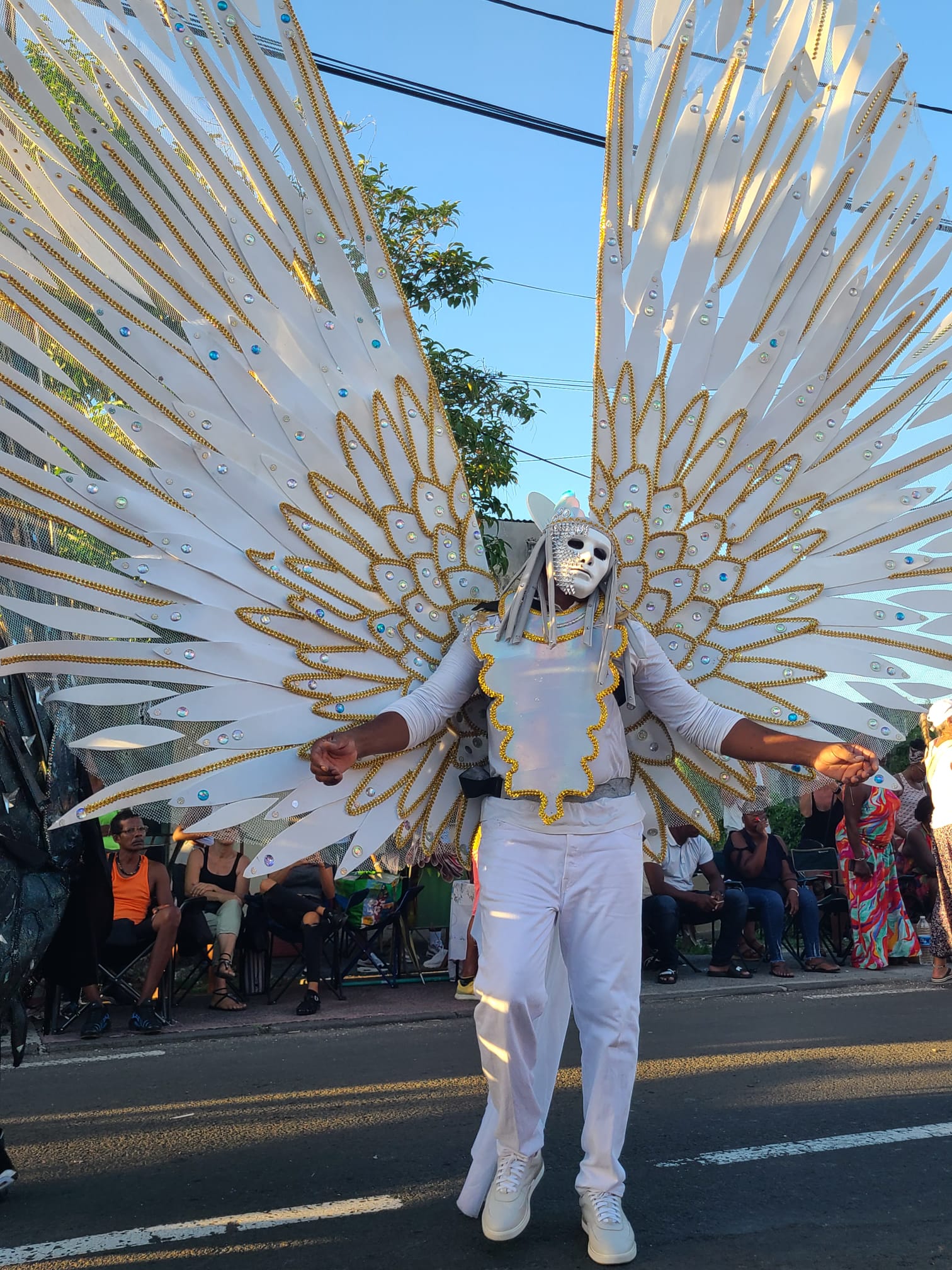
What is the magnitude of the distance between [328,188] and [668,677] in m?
1.76

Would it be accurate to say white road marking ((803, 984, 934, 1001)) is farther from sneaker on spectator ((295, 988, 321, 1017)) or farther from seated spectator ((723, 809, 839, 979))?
sneaker on spectator ((295, 988, 321, 1017))

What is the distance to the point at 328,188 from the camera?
11.8 ft

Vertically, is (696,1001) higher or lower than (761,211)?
lower

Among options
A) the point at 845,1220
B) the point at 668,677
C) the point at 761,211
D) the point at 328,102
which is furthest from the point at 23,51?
the point at 845,1220

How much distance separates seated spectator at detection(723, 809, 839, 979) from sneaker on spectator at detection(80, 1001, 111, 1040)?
472 centimetres

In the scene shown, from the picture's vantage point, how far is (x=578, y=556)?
11.2 feet

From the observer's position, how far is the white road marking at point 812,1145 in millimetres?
4027

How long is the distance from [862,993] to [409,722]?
5862 mm

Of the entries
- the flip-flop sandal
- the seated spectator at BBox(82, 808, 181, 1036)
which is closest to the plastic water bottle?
the flip-flop sandal

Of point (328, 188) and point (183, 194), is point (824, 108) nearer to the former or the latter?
point (328, 188)

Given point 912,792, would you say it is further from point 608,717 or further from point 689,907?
point 608,717

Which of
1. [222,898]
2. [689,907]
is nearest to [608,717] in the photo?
[222,898]

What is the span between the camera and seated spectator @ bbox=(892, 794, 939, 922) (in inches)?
378

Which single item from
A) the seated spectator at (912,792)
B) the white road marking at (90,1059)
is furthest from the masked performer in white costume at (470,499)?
the seated spectator at (912,792)
